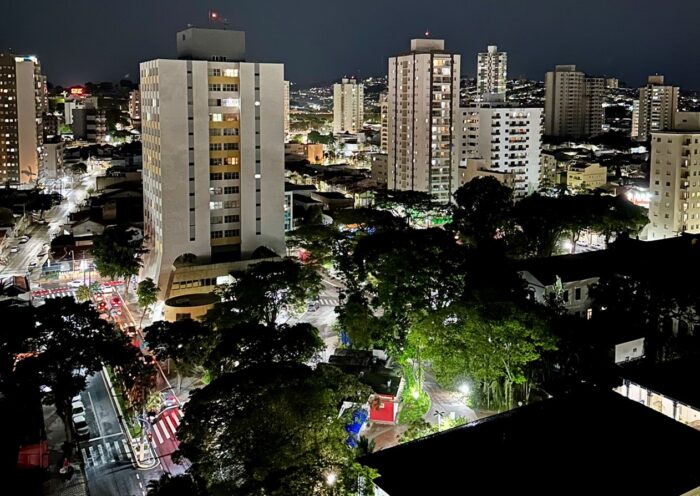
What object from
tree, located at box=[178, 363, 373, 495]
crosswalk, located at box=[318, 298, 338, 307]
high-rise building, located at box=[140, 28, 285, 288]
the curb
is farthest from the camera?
high-rise building, located at box=[140, 28, 285, 288]

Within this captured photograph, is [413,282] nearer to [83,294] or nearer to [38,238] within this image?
[83,294]

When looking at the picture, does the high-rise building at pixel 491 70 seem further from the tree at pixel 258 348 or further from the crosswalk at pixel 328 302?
the tree at pixel 258 348

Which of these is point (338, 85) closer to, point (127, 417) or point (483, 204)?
point (483, 204)

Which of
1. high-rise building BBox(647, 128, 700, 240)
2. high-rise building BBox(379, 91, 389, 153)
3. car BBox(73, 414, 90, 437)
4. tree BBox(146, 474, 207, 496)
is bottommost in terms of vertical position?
car BBox(73, 414, 90, 437)

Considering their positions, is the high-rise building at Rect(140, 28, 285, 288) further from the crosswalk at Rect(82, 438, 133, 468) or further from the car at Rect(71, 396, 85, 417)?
the crosswalk at Rect(82, 438, 133, 468)

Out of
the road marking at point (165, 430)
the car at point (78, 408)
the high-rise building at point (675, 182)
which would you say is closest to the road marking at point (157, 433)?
the road marking at point (165, 430)

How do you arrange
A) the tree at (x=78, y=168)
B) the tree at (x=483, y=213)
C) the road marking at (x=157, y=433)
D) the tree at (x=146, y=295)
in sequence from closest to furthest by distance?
the road marking at (x=157, y=433) < the tree at (x=146, y=295) < the tree at (x=483, y=213) < the tree at (x=78, y=168)

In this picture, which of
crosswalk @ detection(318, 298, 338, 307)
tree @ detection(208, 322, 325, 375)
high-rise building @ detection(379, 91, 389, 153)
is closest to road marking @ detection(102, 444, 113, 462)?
tree @ detection(208, 322, 325, 375)
